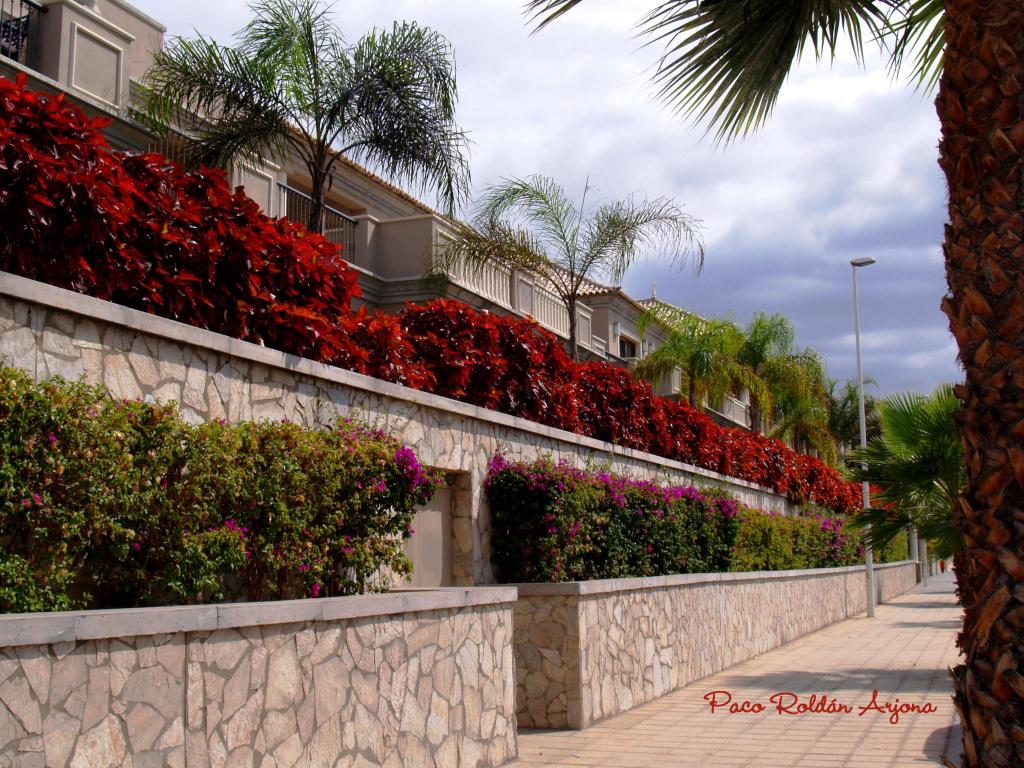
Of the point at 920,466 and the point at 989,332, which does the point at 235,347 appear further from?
the point at 920,466

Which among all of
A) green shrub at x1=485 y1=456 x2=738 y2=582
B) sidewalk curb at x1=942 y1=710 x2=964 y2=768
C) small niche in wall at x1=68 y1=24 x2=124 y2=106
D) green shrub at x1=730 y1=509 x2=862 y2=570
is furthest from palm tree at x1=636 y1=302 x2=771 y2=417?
sidewalk curb at x1=942 y1=710 x2=964 y2=768

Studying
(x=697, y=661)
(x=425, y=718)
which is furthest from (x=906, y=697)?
(x=425, y=718)

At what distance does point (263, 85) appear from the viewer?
13.4 m

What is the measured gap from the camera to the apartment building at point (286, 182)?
45.1 feet

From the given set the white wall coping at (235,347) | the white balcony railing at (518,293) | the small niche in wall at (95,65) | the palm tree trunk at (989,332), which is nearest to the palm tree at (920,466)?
the white wall coping at (235,347)

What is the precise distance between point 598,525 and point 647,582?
1.20 meters

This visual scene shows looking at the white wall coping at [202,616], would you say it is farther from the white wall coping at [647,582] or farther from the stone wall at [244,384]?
the white wall coping at [647,582]

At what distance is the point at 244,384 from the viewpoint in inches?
314

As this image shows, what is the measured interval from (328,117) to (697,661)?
8.93m

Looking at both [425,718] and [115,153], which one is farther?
[425,718]

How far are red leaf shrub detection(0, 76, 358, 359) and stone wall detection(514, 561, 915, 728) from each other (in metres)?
3.80

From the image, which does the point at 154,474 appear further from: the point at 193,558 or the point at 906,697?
the point at 906,697

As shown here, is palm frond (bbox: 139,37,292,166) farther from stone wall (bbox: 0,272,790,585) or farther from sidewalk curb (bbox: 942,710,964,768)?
sidewalk curb (bbox: 942,710,964,768)

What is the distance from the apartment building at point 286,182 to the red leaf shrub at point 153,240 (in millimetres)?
5860
